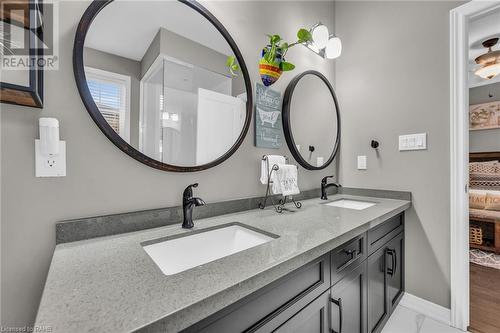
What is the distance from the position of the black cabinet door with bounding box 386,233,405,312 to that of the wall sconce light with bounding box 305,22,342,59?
1471mm

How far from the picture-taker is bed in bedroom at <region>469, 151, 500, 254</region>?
2840 mm

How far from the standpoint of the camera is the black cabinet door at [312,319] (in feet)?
2.29

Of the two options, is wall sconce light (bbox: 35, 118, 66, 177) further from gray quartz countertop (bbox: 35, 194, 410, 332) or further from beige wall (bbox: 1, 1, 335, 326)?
gray quartz countertop (bbox: 35, 194, 410, 332)

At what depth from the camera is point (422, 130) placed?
1644 millimetres

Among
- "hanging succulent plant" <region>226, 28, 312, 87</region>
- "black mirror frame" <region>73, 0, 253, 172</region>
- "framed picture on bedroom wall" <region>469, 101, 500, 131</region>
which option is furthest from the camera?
"framed picture on bedroom wall" <region>469, 101, 500, 131</region>

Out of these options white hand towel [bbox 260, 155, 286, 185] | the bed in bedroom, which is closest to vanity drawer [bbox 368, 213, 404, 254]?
white hand towel [bbox 260, 155, 286, 185]

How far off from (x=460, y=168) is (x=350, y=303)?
119cm

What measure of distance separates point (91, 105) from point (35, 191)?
0.35 metres

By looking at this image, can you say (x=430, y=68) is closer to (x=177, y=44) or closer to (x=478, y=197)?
(x=177, y=44)

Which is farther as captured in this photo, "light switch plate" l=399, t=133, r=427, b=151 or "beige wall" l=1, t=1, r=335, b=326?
"light switch plate" l=399, t=133, r=427, b=151

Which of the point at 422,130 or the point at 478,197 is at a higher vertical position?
the point at 422,130

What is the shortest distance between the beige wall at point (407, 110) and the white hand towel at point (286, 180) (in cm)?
90

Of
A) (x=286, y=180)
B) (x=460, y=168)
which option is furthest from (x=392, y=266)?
(x=286, y=180)

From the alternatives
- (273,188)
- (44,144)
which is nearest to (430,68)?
(273,188)
